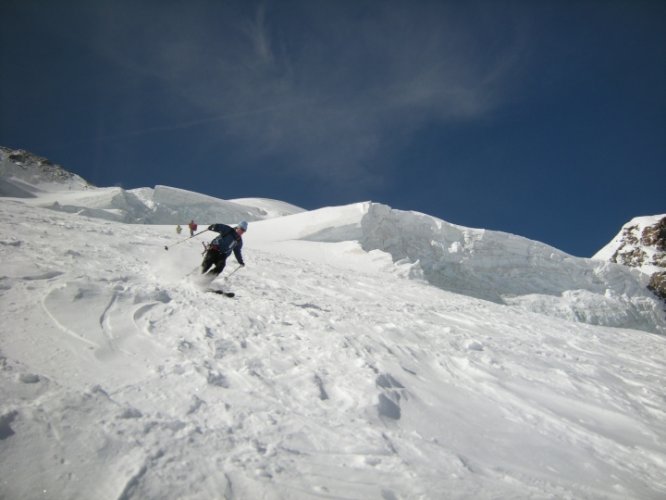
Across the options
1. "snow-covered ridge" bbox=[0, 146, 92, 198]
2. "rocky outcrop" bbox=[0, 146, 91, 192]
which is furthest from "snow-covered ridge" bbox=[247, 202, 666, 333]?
"rocky outcrop" bbox=[0, 146, 91, 192]

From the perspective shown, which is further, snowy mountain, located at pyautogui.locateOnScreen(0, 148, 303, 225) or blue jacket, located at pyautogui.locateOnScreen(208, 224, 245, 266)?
snowy mountain, located at pyautogui.locateOnScreen(0, 148, 303, 225)

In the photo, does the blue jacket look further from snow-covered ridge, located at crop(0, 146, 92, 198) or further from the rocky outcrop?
the rocky outcrop

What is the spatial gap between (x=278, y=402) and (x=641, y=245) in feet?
214

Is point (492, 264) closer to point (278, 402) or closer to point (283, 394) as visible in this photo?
point (283, 394)

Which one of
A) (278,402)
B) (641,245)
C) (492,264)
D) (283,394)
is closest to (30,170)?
(492,264)

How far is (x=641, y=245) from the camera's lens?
2058 inches

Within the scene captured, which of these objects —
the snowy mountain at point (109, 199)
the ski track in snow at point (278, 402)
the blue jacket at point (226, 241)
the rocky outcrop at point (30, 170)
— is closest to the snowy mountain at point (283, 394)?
the ski track in snow at point (278, 402)

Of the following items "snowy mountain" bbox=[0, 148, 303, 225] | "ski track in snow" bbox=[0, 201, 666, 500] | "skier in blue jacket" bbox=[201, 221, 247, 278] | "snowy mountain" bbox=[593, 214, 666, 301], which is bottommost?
"ski track in snow" bbox=[0, 201, 666, 500]

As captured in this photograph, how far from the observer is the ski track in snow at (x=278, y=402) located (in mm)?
2641

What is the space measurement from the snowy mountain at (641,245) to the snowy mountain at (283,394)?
50.7 metres

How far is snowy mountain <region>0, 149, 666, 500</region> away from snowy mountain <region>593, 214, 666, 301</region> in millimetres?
50722

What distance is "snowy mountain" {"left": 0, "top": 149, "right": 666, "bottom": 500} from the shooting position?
2666 mm

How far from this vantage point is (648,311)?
86.9ft

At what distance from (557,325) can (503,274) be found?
1771 centimetres
